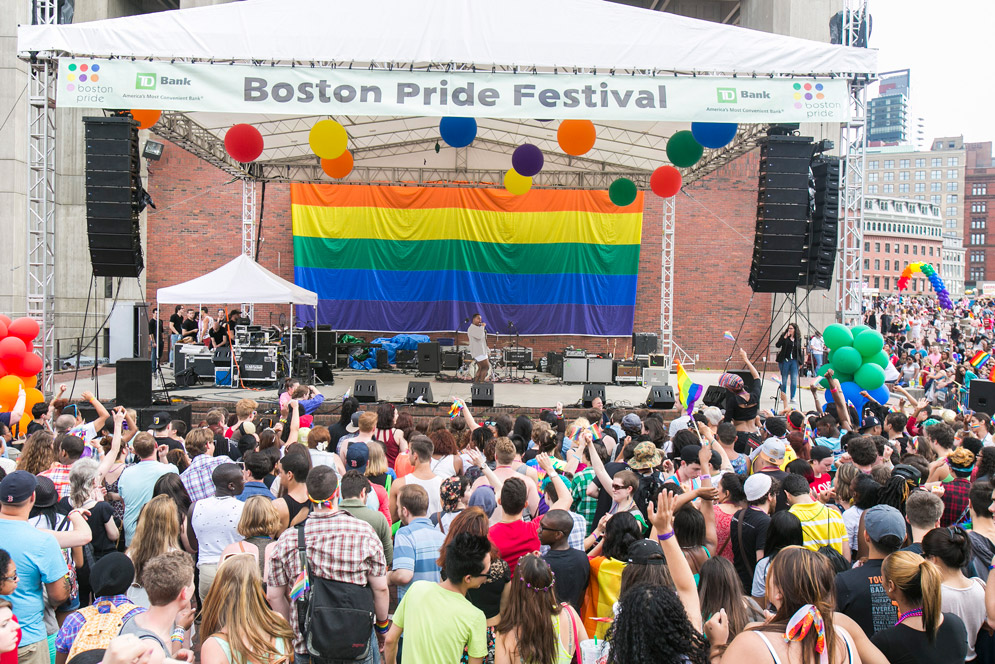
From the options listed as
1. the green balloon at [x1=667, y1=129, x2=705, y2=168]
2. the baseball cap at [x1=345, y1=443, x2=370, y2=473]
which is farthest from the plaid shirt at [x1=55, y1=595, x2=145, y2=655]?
the green balloon at [x1=667, y1=129, x2=705, y2=168]

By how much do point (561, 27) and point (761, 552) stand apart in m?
7.51

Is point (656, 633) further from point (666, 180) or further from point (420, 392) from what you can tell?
point (666, 180)

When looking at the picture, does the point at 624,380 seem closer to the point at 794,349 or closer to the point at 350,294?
the point at 794,349

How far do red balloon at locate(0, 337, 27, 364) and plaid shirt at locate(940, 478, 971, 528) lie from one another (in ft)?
29.5

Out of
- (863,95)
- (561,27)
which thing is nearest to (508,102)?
(561,27)

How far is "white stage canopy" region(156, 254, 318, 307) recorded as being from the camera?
12.4m

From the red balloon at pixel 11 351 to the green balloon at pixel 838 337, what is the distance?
950cm

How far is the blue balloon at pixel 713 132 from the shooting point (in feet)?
32.1

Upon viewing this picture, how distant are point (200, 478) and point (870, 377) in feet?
24.9

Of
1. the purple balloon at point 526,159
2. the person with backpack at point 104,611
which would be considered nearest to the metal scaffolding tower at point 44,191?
the purple balloon at point 526,159

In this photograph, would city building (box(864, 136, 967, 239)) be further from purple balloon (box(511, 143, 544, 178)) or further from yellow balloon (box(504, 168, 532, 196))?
purple balloon (box(511, 143, 544, 178))

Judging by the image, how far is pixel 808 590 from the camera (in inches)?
92.7

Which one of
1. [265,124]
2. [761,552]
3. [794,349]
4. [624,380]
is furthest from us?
[624,380]

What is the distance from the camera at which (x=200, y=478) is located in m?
4.27
